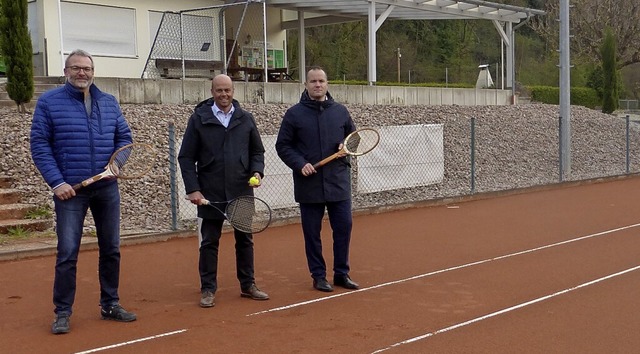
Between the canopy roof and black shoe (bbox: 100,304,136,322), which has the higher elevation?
the canopy roof

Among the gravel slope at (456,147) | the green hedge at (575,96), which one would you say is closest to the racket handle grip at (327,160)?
the gravel slope at (456,147)

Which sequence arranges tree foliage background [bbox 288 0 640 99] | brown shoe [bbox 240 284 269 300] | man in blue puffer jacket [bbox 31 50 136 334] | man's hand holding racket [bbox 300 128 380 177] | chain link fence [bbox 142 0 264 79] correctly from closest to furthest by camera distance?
man in blue puffer jacket [bbox 31 50 136 334] < brown shoe [bbox 240 284 269 300] < man's hand holding racket [bbox 300 128 380 177] < chain link fence [bbox 142 0 264 79] < tree foliage background [bbox 288 0 640 99]

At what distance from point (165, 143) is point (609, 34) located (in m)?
24.9

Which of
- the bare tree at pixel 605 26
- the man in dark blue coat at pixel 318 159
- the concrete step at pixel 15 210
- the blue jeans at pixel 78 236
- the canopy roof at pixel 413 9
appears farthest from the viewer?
the bare tree at pixel 605 26

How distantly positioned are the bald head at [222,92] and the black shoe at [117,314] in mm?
1952

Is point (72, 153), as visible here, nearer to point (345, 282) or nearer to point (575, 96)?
point (345, 282)

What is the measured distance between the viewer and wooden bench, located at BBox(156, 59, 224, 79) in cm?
2132

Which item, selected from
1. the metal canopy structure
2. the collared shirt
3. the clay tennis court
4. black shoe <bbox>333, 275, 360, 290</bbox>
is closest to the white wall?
the metal canopy structure

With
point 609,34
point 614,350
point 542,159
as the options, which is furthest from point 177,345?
point 609,34

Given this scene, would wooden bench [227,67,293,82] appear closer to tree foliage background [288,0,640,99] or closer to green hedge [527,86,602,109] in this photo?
tree foliage background [288,0,640,99]

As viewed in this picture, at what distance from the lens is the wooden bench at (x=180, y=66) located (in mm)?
21320

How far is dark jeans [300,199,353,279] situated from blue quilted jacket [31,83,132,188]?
219cm

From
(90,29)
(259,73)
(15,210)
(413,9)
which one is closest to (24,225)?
(15,210)

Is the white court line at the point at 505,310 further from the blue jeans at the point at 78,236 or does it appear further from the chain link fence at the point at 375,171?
the chain link fence at the point at 375,171
